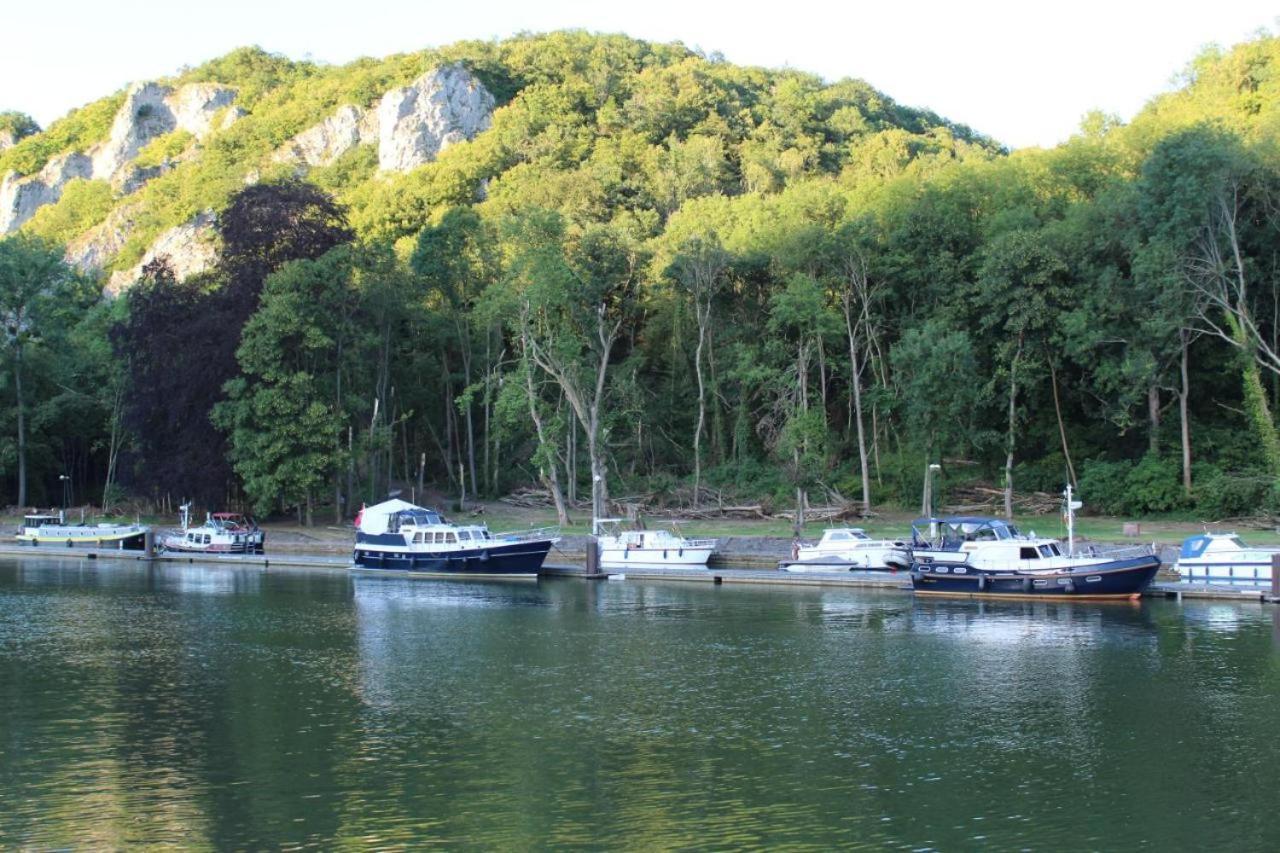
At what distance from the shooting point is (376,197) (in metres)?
113

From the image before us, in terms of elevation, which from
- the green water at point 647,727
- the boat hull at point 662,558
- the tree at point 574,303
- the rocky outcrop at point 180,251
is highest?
the rocky outcrop at point 180,251

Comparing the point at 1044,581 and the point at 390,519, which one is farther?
the point at 390,519

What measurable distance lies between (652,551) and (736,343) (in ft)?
65.2

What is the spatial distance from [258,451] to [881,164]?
50772 millimetres

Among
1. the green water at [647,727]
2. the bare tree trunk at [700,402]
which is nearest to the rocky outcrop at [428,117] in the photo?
the bare tree trunk at [700,402]

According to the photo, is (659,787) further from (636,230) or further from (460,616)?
(636,230)

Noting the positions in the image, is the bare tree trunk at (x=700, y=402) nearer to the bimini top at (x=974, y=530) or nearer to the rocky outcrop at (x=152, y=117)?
the bimini top at (x=974, y=530)

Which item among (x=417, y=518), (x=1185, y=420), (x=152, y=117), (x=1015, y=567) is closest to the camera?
(x=1015, y=567)

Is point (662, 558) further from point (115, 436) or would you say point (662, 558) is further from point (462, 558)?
point (115, 436)

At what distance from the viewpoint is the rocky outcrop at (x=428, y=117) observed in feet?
422

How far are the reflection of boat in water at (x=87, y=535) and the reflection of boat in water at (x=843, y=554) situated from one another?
36796mm

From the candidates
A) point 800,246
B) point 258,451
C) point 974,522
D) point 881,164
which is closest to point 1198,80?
point 881,164

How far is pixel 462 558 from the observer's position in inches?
2191

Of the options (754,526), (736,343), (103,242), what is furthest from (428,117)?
(754,526)
